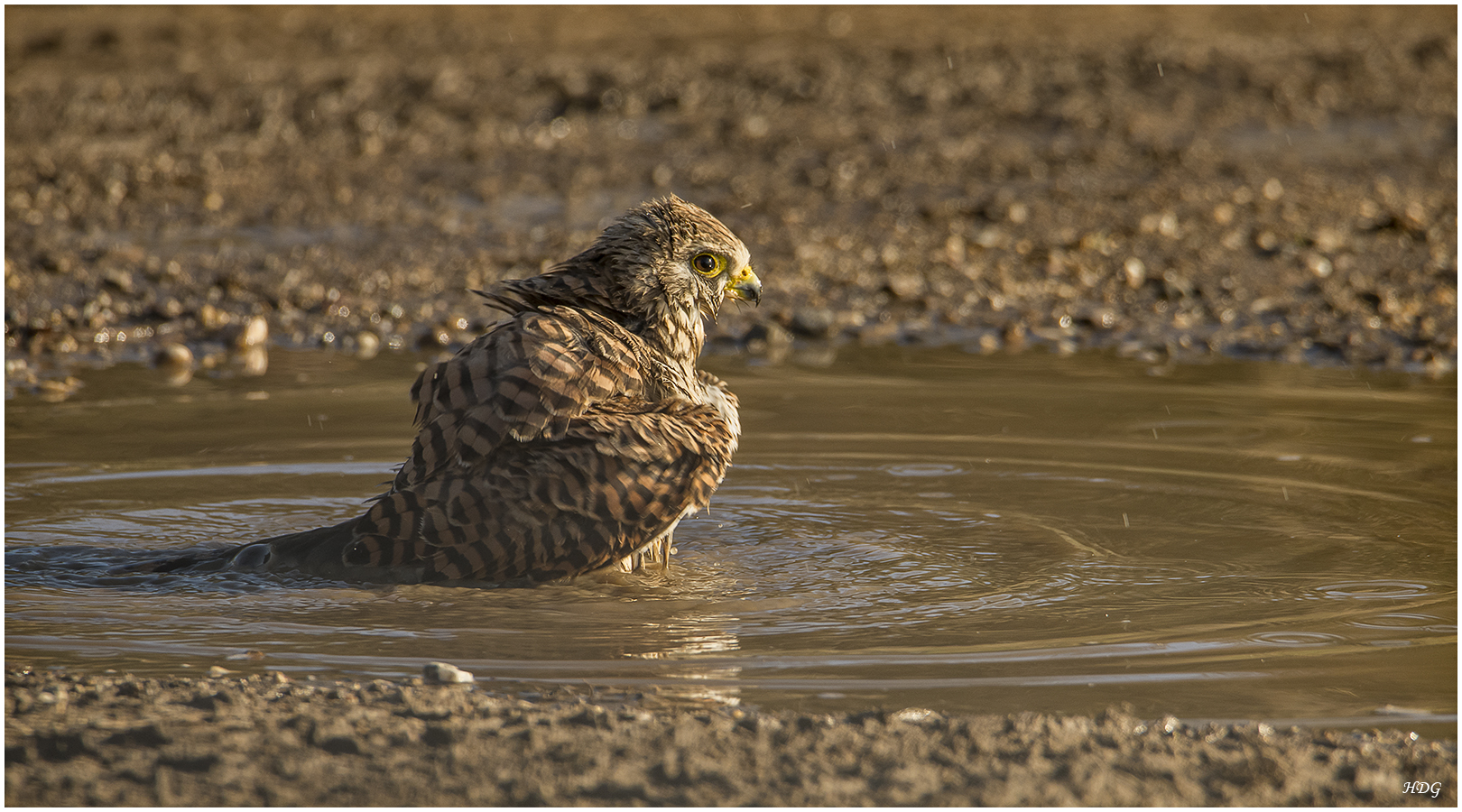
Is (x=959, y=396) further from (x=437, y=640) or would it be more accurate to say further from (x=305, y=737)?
(x=305, y=737)

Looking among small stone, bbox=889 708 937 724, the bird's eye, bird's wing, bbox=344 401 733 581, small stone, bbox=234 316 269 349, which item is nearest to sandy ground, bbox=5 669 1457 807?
small stone, bbox=889 708 937 724

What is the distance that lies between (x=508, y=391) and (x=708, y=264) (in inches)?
41.1

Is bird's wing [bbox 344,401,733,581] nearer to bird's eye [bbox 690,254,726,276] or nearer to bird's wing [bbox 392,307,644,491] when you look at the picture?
bird's wing [bbox 392,307,644,491]

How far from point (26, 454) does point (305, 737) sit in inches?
163

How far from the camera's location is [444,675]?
438cm

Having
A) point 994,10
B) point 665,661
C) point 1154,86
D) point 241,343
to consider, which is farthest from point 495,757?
point 994,10

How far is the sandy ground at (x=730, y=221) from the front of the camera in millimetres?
3719

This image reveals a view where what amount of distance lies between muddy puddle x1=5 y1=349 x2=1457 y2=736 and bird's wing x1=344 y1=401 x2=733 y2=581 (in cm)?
14

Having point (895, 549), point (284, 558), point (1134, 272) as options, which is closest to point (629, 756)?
point (284, 558)

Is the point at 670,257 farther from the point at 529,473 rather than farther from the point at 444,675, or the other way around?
the point at 444,675

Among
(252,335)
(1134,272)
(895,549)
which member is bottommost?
(895,549)

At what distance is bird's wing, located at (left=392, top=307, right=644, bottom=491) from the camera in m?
5.17

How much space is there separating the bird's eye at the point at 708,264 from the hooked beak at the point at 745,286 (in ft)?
0.38

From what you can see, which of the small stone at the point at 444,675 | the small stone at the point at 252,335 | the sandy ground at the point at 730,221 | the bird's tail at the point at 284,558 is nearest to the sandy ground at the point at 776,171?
the sandy ground at the point at 730,221
